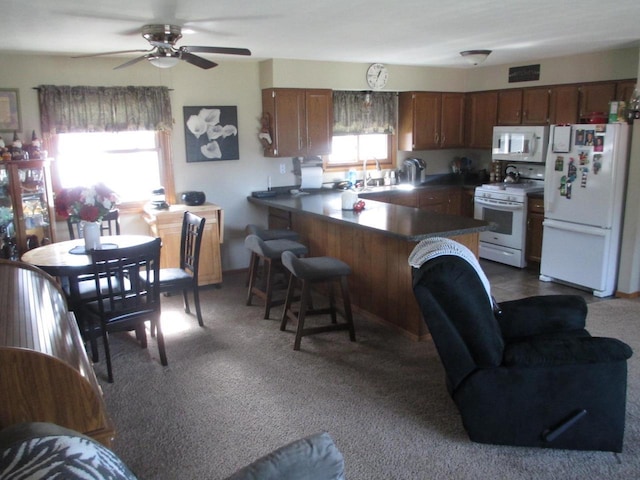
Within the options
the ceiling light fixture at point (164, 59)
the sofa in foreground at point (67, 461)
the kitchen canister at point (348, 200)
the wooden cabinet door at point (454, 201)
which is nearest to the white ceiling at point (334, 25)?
the ceiling light fixture at point (164, 59)

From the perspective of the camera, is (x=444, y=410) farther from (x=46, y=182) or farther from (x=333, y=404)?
(x=46, y=182)

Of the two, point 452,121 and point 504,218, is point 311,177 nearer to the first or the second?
point 452,121

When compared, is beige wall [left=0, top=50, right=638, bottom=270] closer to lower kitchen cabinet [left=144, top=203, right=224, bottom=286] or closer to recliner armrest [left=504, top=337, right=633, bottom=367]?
lower kitchen cabinet [left=144, top=203, right=224, bottom=286]

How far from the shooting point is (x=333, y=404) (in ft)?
10.3

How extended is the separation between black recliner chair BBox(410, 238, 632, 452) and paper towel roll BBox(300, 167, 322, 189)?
3509mm

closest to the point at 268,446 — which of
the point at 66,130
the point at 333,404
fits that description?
the point at 333,404

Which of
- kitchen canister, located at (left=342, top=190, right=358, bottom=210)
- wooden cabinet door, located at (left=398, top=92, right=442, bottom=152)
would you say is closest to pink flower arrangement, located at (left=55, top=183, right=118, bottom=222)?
kitchen canister, located at (left=342, top=190, right=358, bottom=210)

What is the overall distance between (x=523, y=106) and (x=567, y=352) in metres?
4.22

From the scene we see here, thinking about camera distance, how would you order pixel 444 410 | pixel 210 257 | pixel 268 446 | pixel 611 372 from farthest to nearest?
pixel 210 257 → pixel 444 410 → pixel 268 446 → pixel 611 372

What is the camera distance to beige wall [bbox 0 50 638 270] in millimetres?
4836

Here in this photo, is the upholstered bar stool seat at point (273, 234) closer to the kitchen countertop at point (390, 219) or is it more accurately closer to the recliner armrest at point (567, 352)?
the kitchen countertop at point (390, 219)

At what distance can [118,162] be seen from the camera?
5.32m

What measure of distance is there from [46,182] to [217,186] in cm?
165

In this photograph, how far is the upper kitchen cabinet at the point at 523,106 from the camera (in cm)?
587
